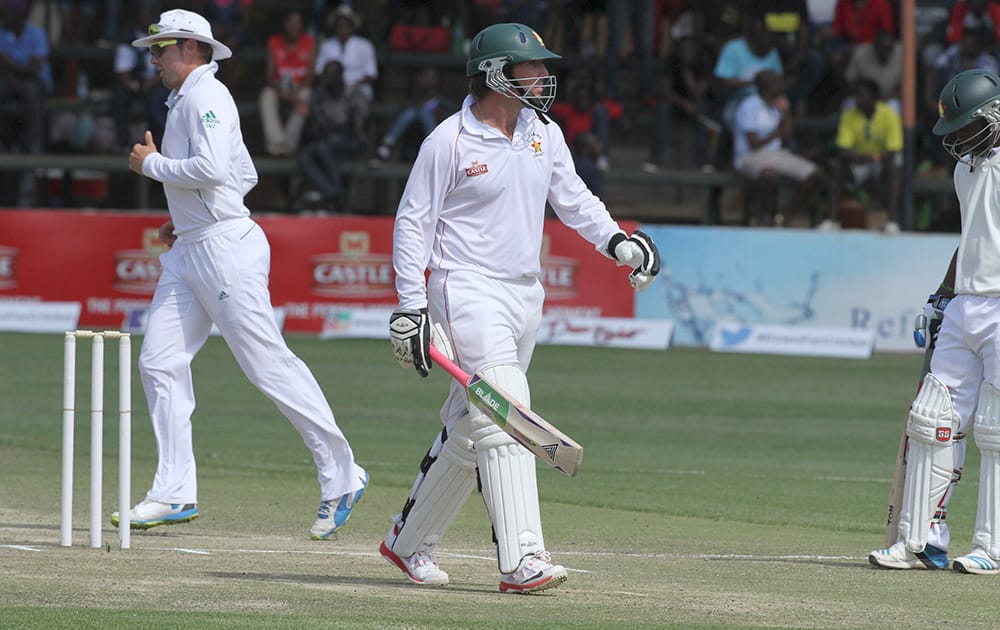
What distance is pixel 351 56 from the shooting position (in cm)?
2291

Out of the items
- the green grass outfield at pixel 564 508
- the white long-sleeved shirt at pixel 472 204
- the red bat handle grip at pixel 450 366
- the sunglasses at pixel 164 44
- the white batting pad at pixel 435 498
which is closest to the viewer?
the green grass outfield at pixel 564 508

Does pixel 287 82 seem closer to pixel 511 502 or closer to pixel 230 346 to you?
pixel 230 346

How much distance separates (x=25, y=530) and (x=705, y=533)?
349cm

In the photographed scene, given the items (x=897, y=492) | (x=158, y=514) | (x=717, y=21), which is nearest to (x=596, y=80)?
(x=717, y=21)

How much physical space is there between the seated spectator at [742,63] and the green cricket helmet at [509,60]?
15.0 metres

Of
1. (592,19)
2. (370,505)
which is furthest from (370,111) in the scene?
(370,505)

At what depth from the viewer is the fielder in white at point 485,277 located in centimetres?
709

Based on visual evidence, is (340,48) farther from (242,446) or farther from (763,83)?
(242,446)

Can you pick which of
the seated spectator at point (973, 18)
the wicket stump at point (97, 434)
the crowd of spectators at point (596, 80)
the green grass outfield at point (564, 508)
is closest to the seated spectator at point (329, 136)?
the crowd of spectators at point (596, 80)

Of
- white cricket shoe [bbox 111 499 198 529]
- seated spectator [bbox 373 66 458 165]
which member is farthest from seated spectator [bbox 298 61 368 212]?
white cricket shoe [bbox 111 499 198 529]

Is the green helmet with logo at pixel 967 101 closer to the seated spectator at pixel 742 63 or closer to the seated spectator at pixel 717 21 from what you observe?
the seated spectator at pixel 742 63

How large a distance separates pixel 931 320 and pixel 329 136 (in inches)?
596

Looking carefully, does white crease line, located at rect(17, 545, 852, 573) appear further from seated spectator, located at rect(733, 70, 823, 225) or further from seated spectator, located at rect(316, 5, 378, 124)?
seated spectator, located at rect(316, 5, 378, 124)

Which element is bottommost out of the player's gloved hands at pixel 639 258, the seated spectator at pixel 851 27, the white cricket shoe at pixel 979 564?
the white cricket shoe at pixel 979 564
